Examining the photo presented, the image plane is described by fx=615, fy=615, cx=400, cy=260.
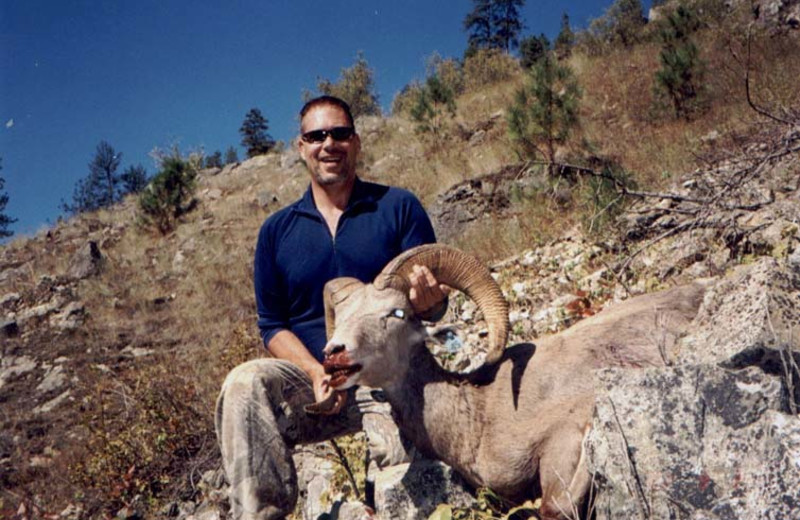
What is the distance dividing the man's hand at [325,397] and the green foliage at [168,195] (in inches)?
699

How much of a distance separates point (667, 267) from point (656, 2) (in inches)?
1243

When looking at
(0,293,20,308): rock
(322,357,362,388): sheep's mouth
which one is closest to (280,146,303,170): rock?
(0,293,20,308): rock

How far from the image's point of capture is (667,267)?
561 cm

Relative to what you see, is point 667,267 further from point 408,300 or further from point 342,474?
point 342,474

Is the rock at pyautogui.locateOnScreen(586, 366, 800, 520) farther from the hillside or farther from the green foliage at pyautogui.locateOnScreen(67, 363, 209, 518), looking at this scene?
the green foliage at pyautogui.locateOnScreen(67, 363, 209, 518)

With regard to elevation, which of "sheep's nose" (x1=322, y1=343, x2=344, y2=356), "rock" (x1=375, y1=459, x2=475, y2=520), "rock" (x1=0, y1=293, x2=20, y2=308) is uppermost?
"rock" (x1=0, y1=293, x2=20, y2=308)

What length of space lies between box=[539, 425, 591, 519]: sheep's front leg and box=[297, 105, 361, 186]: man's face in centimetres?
248

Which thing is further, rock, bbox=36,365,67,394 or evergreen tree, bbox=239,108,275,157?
evergreen tree, bbox=239,108,275,157

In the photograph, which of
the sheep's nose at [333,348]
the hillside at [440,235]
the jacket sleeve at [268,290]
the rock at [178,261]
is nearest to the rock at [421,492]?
the sheep's nose at [333,348]

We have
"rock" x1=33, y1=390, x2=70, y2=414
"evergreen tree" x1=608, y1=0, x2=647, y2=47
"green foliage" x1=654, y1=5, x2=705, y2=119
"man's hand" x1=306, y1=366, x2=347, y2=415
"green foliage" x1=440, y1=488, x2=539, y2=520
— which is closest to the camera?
"green foliage" x1=440, y1=488, x2=539, y2=520

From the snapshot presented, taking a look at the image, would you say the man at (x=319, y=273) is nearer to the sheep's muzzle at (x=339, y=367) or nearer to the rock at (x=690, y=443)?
the sheep's muzzle at (x=339, y=367)

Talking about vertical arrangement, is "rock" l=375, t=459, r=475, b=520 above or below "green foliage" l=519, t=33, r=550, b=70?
below

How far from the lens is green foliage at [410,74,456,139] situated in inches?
761

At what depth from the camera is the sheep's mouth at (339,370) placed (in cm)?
352
